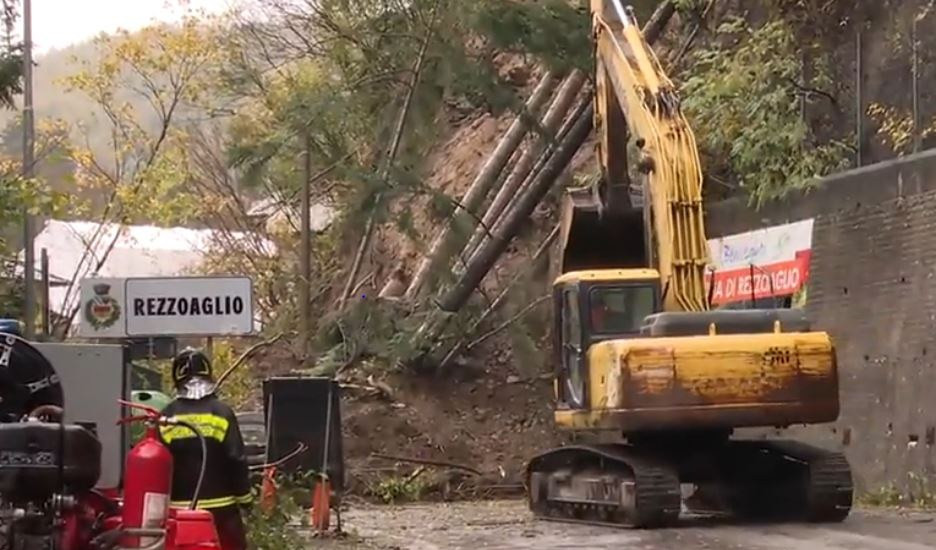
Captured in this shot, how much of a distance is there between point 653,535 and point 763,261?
8244 mm

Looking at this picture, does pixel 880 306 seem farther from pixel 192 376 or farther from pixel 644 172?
pixel 192 376

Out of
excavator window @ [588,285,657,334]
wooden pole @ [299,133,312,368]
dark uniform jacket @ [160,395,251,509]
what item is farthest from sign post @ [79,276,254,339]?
wooden pole @ [299,133,312,368]

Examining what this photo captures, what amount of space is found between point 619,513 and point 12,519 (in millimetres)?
10082

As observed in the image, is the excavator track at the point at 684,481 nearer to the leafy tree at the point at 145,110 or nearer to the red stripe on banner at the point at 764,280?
the red stripe on banner at the point at 764,280

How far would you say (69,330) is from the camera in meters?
29.0

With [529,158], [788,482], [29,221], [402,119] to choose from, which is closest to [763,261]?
[529,158]

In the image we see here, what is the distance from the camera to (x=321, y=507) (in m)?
15.1

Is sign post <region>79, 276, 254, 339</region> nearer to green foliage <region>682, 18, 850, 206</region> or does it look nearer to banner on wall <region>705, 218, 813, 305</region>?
banner on wall <region>705, 218, 813, 305</region>

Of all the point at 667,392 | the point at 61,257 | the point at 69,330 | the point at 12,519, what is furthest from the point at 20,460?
the point at 61,257

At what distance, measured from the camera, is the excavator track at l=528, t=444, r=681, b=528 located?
51.2ft

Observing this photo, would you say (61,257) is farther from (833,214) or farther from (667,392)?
(667,392)

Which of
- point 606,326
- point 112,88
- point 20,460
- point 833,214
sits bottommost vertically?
point 20,460

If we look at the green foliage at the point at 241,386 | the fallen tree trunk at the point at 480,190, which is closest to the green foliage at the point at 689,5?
the fallen tree trunk at the point at 480,190

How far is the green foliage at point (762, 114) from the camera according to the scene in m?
22.0
